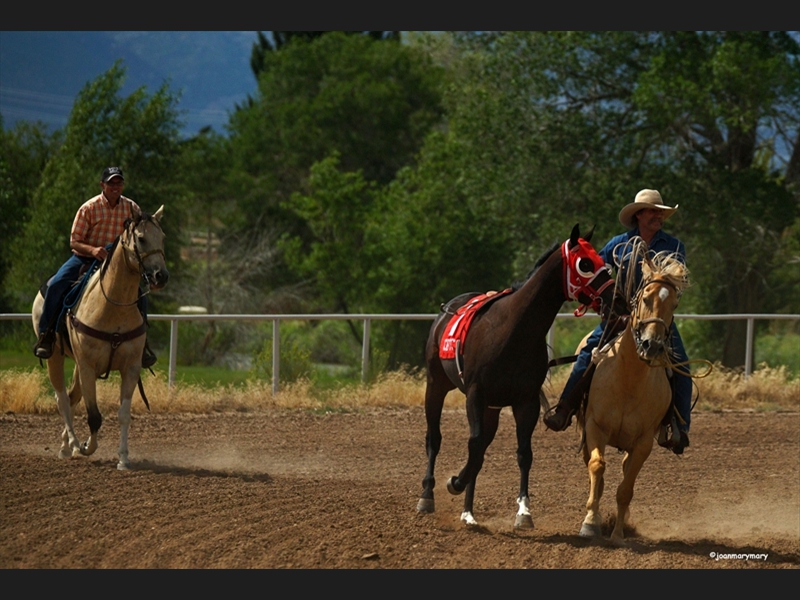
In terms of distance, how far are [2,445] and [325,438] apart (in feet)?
11.3

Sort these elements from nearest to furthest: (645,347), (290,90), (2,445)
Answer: (645,347)
(2,445)
(290,90)

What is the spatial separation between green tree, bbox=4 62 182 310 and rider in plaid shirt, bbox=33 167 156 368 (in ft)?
41.6

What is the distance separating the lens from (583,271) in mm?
6477

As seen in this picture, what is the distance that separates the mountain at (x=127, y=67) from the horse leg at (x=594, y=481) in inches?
724

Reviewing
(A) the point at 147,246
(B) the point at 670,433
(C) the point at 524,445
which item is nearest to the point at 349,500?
(C) the point at 524,445

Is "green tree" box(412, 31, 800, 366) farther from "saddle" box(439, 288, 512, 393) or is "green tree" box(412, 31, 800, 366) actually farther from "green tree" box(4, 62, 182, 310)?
"saddle" box(439, 288, 512, 393)

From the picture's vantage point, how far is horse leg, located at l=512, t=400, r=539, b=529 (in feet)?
23.1

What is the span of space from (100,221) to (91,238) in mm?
204

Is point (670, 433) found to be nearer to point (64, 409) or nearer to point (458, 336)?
point (458, 336)

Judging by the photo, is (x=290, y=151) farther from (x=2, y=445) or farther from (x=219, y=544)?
(x=219, y=544)

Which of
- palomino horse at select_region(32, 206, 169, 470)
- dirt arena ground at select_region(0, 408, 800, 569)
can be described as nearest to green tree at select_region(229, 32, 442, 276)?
dirt arena ground at select_region(0, 408, 800, 569)

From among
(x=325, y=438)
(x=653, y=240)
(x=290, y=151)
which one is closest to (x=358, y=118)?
(x=290, y=151)

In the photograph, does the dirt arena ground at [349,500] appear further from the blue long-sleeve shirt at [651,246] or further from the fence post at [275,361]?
the blue long-sleeve shirt at [651,246]

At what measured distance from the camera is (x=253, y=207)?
4228cm
